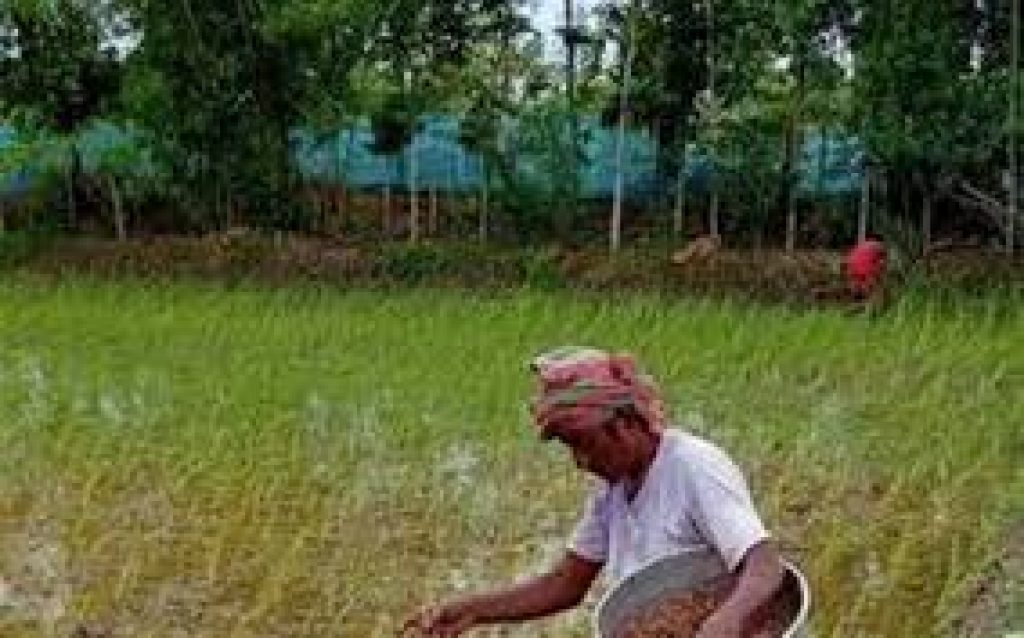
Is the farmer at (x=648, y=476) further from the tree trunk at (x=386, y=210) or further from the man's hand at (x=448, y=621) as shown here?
the tree trunk at (x=386, y=210)

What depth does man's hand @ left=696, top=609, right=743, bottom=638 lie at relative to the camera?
270 centimetres

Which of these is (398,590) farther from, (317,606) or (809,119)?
(809,119)

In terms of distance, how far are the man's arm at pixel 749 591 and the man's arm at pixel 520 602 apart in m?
0.39

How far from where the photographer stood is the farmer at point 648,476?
9.14ft

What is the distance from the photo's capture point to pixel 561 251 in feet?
54.2

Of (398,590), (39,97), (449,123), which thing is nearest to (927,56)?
(449,123)

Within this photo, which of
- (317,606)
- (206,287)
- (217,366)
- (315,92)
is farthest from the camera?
(315,92)

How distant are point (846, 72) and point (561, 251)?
2753mm

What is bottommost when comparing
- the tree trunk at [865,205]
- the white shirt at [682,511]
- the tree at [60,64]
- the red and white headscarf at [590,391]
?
Result: the tree trunk at [865,205]

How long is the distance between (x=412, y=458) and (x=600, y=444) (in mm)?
4324

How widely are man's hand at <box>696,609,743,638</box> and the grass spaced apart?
1977mm

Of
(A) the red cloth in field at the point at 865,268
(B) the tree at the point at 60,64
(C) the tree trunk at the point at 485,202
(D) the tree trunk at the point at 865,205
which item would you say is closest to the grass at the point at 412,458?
(A) the red cloth in field at the point at 865,268

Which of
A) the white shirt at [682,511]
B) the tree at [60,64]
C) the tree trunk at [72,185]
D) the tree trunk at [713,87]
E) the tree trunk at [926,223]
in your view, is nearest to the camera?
the white shirt at [682,511]

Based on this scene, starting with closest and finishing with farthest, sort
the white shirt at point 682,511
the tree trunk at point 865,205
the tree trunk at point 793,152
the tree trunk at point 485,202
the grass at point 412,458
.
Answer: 1. the white shirt at point 682,511
2. the grass at point 412,458
3. the tree trunk at point 865,205
4. the tree trunk at point 793,152
5. the tree trunk at point 485,202
